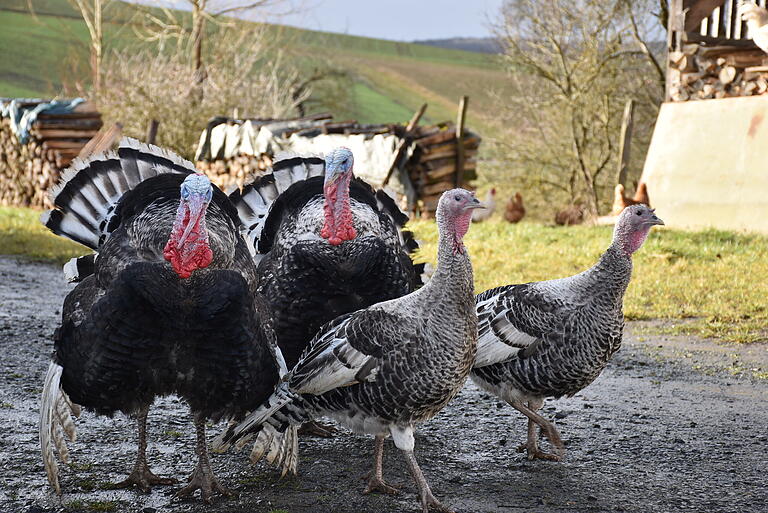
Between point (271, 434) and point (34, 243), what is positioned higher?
point (271, 434)

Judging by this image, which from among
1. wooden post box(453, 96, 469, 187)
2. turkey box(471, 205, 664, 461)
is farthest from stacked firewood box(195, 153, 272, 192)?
turkey box(471, 205, 664, 461)

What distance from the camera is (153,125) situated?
1708 centimetres

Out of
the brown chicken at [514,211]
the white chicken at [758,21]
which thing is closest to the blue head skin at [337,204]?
the white chicken at [758,21]

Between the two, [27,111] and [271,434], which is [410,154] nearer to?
[27,111]

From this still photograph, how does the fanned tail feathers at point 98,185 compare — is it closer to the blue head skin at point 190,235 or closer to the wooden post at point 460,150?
the blue head skin at point 190,235

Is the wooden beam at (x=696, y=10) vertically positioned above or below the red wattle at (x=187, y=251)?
above

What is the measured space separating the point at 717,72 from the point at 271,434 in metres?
11.2

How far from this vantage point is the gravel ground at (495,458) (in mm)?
4012

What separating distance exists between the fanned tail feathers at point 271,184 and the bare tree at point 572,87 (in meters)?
15.4

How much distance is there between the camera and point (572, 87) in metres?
21.8

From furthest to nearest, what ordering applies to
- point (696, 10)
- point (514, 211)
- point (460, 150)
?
point (514, 211) → point (460, 150) → point (696, 10)

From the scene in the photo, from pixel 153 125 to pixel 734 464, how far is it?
14578mm

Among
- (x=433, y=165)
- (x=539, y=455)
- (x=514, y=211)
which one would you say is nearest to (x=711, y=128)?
(x=433, y=165)

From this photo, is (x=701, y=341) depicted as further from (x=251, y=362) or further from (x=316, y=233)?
(x=251, y=362)
